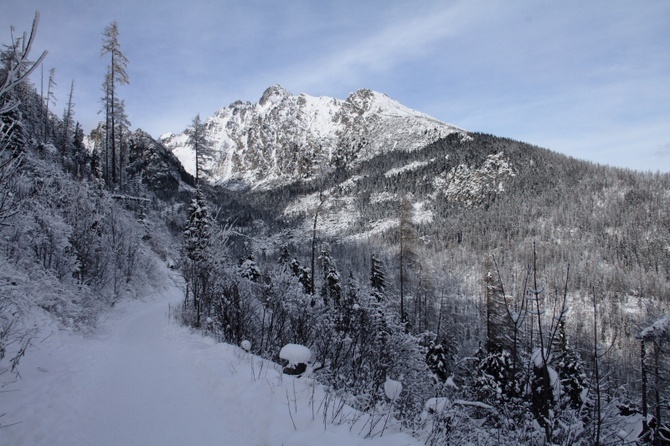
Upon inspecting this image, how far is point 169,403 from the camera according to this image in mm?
6051

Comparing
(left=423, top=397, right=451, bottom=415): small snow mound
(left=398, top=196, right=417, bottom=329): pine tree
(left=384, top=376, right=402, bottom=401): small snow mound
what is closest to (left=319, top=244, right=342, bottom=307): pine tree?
(left=398, top=196, right=417, bottom=329): pine tree

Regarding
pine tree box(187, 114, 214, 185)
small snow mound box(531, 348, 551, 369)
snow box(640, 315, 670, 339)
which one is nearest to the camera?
small snow mound box(531, 348, 551, 369)

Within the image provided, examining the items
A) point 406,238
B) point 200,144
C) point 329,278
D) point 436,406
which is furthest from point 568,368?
point 200,144

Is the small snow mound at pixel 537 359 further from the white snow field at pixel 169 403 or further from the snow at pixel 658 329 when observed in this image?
the snow at pixel 658 329

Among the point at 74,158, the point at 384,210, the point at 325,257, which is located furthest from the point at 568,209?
the point at 74,158

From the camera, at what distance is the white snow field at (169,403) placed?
15.3 ft

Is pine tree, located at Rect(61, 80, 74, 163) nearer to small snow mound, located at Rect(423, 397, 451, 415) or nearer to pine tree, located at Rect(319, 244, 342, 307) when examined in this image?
pine tree, located at Rect(319, 244, 342, 307)

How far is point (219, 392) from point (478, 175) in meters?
210

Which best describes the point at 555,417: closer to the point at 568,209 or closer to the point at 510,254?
the point at 510,254

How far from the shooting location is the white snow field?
183 inches

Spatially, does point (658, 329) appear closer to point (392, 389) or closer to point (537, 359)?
point (537, 359)

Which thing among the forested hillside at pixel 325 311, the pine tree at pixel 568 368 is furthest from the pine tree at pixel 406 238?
the pine tree at pixel 568 368

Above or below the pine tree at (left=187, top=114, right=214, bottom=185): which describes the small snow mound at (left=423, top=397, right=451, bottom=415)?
below

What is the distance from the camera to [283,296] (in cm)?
1087
